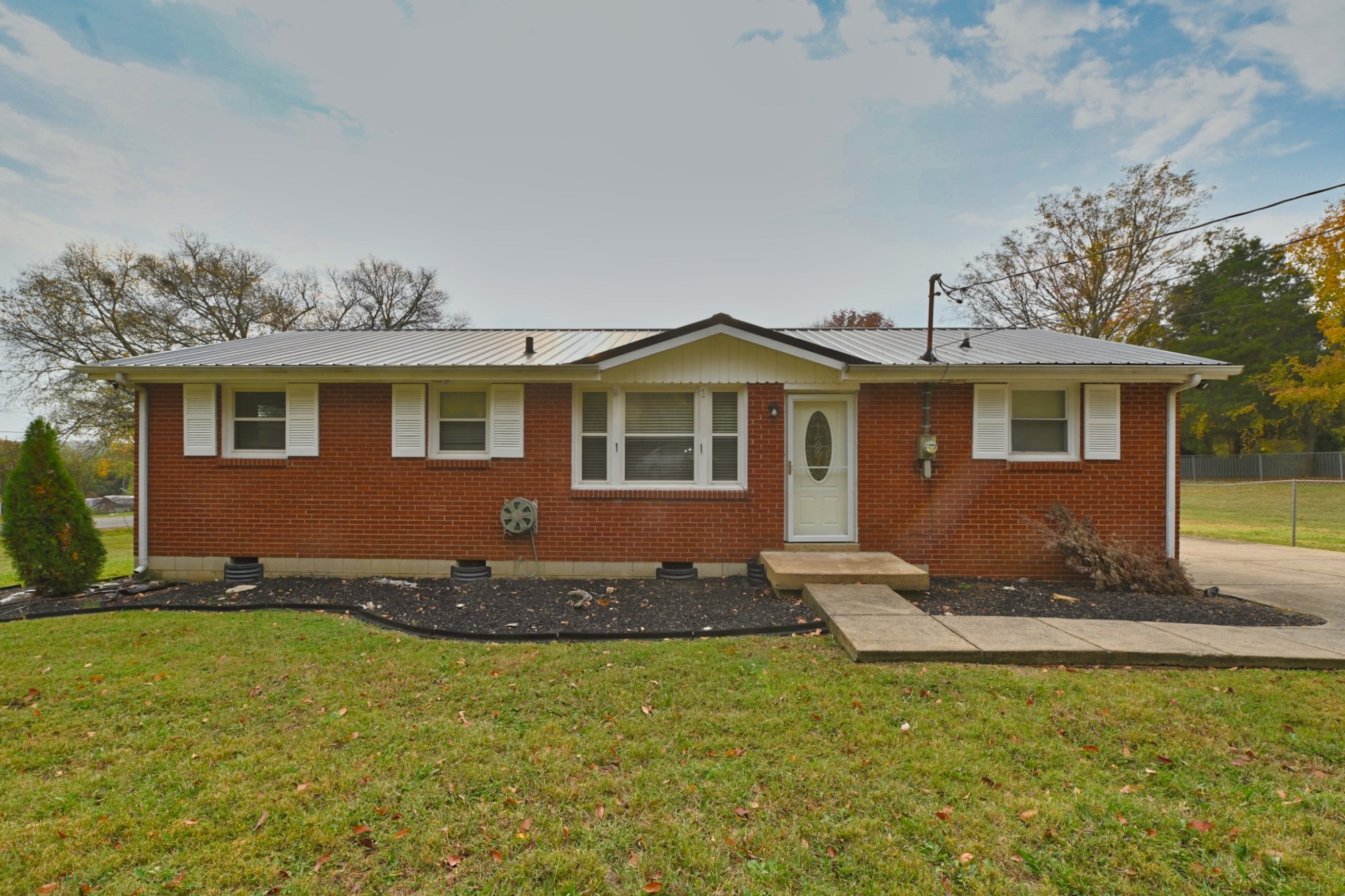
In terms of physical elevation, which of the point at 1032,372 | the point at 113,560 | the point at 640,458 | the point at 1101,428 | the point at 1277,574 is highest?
the point at 1032,372

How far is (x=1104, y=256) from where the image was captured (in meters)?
20.6

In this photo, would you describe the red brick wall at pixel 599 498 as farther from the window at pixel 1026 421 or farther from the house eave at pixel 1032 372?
the house eave at pixel 1032 372

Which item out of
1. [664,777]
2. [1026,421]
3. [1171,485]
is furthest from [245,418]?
[1171,485]

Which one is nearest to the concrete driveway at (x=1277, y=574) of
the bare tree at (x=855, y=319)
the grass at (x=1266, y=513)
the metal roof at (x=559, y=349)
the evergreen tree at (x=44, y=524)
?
the grass at (x=1266, y=513)

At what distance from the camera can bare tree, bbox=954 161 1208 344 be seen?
2016 cm

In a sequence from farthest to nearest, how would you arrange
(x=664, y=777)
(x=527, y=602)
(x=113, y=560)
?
1. (x=113, y=560)
2. (x=527, y=602)
3. (x=664, y=777)

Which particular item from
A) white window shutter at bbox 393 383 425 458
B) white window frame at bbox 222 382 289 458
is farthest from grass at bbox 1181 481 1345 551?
white window frame at bbox 222 382 289 458

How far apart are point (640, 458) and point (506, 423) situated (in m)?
1.91

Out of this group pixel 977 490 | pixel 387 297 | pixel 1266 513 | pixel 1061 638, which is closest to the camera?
pixel 1061 638

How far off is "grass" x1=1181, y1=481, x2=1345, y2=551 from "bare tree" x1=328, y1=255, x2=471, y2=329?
109 ft

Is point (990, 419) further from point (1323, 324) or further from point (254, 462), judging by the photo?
point (1323, 324)

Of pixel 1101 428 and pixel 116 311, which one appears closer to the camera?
pixel 1101 428

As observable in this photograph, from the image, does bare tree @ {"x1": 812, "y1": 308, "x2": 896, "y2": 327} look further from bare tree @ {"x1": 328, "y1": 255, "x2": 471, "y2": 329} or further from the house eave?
the house eave

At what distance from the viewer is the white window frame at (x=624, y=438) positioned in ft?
24.2
